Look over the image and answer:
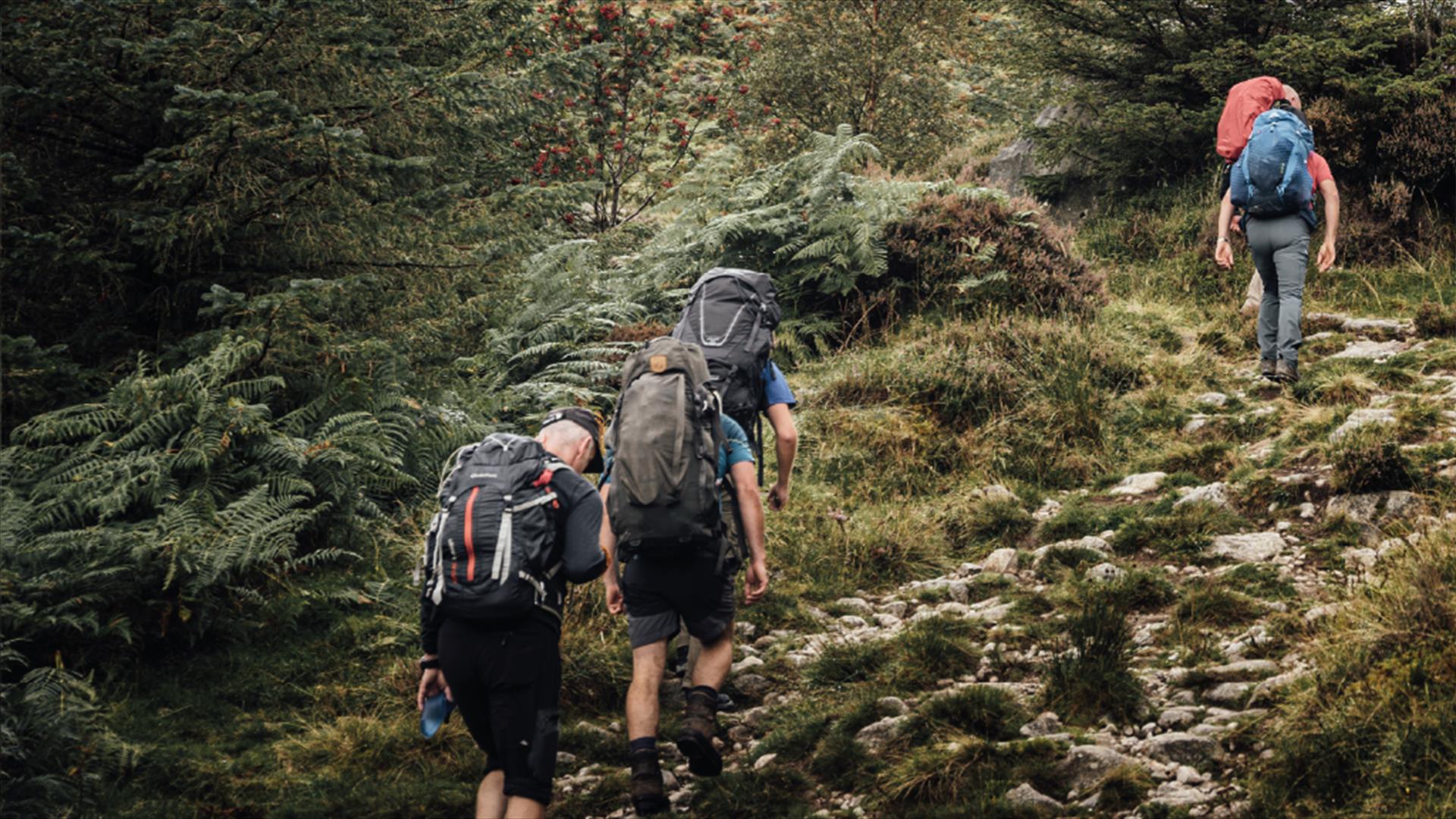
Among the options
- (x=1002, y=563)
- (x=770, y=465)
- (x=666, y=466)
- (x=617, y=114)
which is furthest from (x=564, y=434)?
(x=617, y=114)

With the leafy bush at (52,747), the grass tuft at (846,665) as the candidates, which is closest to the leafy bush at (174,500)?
the leafy bush at (52,747)

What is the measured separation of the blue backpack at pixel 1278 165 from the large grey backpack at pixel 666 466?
5.49 metres

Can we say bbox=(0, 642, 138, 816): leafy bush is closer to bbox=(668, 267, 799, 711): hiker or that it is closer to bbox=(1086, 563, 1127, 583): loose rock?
bbox=(668, 267, 799, 711): hiker

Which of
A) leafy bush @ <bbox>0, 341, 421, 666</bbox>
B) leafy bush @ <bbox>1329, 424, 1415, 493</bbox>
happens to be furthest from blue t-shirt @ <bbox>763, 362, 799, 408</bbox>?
leafy bush @ <bbox>1329, 424, 1415, 493</bbox>

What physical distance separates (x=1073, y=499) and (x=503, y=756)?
15.7 ft

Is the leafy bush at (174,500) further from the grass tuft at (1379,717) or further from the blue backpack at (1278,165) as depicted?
the blue backpack at (1278,165)

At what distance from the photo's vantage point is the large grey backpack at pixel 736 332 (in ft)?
16.8

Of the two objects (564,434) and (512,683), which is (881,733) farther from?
(564,434)

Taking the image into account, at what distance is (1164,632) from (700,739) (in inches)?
95.4

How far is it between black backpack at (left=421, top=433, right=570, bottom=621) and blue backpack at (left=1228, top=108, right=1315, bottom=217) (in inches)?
247

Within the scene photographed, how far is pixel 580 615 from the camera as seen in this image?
6148 mm

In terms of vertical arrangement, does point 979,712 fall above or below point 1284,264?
below

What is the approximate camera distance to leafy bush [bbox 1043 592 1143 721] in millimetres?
4512

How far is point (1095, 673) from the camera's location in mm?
4637
